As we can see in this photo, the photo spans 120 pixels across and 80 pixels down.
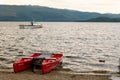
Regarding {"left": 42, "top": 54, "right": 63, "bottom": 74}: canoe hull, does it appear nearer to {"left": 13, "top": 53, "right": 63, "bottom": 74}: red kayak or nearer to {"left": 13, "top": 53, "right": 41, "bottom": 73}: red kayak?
{"left": 13, "top": 53, "right": 63, "bottom": 74}: red kayak

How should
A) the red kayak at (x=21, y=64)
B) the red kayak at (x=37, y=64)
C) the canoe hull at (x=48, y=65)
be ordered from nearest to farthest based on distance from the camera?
the canoe hull at (x=48, y=65)
the red kayak at (x=37, y=64)
the red kayak at (x=21, y=64)

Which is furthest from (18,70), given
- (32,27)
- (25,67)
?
(32,27)

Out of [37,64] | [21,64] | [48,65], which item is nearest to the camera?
[48,65]

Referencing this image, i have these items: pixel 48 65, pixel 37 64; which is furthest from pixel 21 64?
pixel 48 65

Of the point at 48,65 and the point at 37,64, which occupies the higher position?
the point at 48,65

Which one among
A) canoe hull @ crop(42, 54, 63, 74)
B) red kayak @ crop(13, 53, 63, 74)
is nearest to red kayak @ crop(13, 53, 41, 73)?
red kayak @ crop(13, 53, 63, 74)

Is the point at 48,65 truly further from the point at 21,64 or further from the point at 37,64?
the point at 21,64

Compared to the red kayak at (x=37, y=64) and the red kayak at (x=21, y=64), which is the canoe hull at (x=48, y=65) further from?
the red kayak at (x=21, y=64)

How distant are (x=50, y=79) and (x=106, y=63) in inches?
580

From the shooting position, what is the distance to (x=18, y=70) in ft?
94.4

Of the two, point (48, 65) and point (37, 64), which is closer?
point (48, 65)

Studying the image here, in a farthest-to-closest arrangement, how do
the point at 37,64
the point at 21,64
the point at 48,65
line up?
the point at 37,64, the point at 21,64, the point at 48,65

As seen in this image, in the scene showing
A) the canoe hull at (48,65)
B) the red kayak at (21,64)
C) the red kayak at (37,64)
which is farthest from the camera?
the red kayak at (21,64)

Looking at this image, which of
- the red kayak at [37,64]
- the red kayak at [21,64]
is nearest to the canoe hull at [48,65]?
the red kayak at [37,64]
